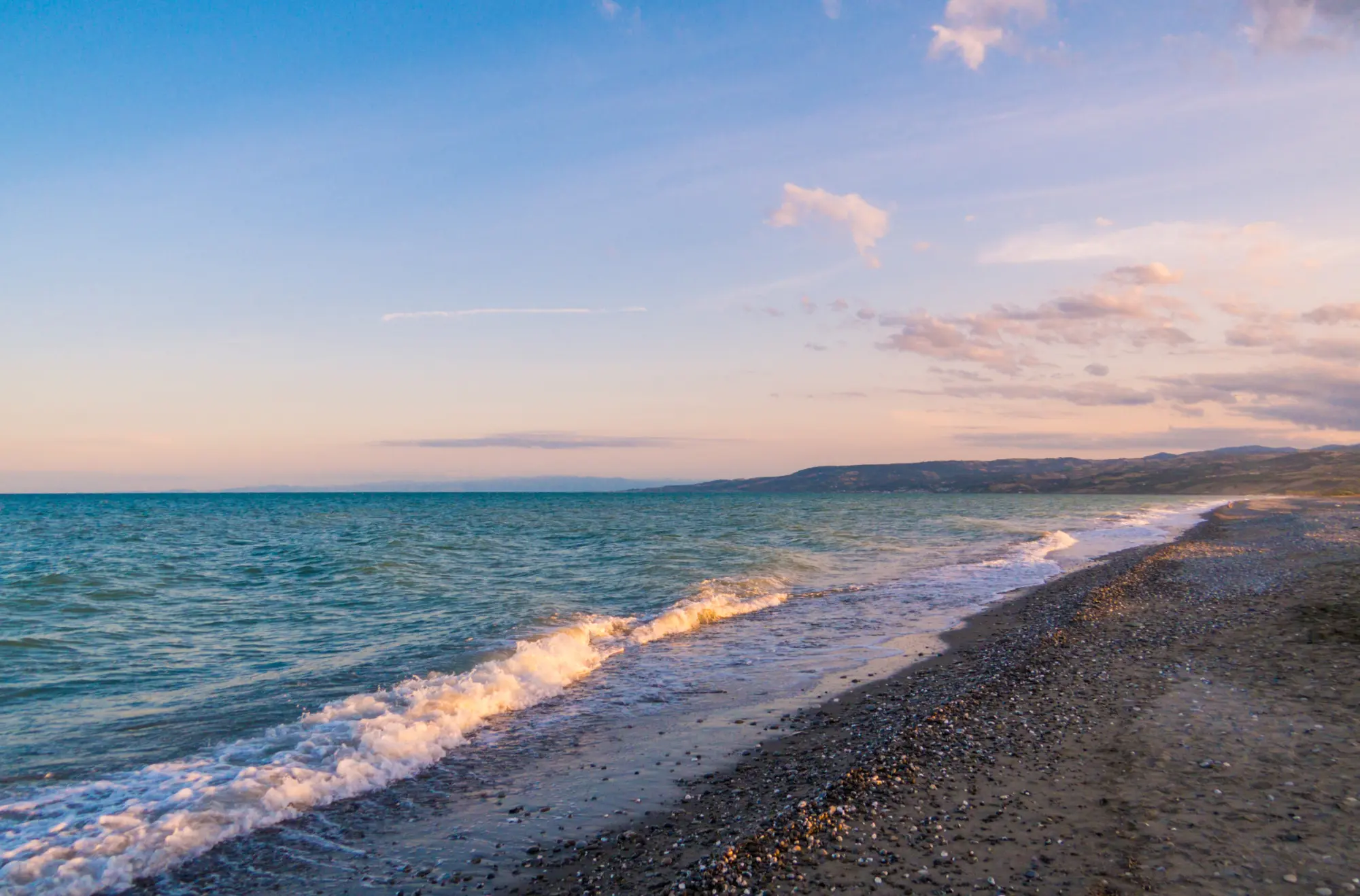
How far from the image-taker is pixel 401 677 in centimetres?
1502

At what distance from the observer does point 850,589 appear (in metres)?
27.3

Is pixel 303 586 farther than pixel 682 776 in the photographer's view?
Yes

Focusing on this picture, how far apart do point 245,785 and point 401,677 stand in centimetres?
566

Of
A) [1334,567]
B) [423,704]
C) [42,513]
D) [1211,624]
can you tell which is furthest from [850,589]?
[42,513]

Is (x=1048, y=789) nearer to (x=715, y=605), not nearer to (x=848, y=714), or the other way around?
(x=848, y=714)

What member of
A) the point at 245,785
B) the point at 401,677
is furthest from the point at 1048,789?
the point at 401,677

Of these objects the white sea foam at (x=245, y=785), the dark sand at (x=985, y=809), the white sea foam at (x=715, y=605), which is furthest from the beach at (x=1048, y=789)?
the white sea foam at (x=715, y=605)

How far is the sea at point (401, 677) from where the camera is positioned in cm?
886

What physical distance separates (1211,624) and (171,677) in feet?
74.2

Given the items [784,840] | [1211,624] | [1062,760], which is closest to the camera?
[784,840]

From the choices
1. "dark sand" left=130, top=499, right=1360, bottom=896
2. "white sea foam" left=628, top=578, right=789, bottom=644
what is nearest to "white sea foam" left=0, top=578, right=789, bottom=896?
"dark sand" left=130, top=499, right=1360, bottom=896

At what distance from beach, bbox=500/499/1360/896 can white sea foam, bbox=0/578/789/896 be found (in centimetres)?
332

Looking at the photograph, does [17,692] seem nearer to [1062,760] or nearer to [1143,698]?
[1062,760]

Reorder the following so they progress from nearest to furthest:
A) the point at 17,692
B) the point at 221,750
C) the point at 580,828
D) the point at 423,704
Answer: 1. the point at 580,828
2. the point at 221,750
3. the point at 423,704
4. the point at 17,692
